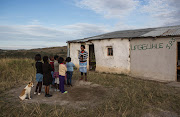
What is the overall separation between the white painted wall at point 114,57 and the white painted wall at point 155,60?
49 centimetres

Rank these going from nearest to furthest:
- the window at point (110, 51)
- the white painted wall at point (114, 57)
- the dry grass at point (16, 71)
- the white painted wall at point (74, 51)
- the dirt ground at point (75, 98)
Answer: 1. the dirt ground at point (75, 98)
2. the dry grass at point (16, 71)
3. the white painted wall at point (114, 57)
4. the window at point (110, 51)
5. the white painted wall at point (74, 51)

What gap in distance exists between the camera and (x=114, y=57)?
32.2ft

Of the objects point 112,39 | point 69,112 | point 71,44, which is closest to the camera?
point 69,112

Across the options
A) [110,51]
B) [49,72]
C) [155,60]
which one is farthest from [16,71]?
[155,60]

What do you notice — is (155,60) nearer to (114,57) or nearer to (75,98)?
(114,57)

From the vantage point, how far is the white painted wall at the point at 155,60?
7.29 m

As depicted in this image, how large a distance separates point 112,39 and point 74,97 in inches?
249

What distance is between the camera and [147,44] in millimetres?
8172

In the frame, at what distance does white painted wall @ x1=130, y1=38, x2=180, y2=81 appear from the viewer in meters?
7.29

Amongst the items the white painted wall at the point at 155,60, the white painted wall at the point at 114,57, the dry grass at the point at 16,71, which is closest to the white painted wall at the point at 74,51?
the white painted wall at the point at 114,57

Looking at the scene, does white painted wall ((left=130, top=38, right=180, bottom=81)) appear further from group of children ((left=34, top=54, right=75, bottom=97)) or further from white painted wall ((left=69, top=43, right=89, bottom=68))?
white painted wall ((left=69, top=43, right=89, bottom=68))

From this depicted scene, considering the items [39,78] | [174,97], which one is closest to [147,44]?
[174,97]

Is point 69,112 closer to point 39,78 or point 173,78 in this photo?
point 39,78

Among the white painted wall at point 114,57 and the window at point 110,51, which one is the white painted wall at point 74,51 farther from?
the window at point 110,51
